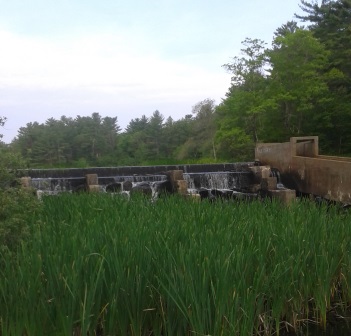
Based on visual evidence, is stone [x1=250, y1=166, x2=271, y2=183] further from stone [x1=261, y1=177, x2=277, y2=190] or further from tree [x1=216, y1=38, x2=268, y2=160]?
tree [x1=216, y1=38, x2=268, y2=160]

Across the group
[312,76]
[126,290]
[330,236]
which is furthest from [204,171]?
[126,290]

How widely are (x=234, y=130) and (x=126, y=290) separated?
21612 millimetres

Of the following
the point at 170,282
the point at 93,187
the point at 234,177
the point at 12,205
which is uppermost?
the point at 12,205

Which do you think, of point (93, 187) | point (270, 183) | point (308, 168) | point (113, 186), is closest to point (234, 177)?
point (270, 183)

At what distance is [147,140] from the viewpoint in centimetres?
4841

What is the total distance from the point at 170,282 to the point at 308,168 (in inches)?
465

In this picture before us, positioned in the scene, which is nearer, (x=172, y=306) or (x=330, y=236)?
(x=172, y=306)

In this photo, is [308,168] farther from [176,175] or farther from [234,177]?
[176,175]

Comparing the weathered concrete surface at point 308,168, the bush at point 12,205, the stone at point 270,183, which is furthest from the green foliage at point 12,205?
the stone at point 270,183

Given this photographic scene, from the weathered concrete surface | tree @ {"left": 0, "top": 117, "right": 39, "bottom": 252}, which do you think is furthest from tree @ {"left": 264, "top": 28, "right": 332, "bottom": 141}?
tree @ {"left": 0, "top": 117, "right": 39, "bottom": 252}

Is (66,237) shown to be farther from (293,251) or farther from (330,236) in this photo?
(330,236)

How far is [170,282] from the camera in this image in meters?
3.51

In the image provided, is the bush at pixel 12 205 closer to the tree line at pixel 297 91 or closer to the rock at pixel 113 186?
the rock at pixel 113 186

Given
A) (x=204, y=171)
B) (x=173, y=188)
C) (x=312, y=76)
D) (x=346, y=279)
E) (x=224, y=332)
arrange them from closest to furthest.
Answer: (x=224, y=332), (x=346, y=279), (x=173, y=188), (x=204, y=171), (x=312, y=76)
